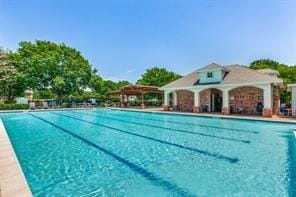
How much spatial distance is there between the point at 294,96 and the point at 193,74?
1071 cm

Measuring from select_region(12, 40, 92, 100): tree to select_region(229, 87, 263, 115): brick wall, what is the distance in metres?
22.9

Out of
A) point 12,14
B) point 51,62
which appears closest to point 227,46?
point 12,14

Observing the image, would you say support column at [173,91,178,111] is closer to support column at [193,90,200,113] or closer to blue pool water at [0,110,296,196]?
support column at [193,90,200,113]

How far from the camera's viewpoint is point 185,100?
23.6 metres

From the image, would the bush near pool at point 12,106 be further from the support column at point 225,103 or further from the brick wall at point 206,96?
the support column at point 225,103

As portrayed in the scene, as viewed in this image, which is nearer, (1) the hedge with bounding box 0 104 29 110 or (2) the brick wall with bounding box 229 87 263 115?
(2) the brick wall with bounding box 229 87 263 115

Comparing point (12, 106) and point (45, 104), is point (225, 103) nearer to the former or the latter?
point (45, 104)

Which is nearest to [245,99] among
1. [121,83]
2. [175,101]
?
[175,101]

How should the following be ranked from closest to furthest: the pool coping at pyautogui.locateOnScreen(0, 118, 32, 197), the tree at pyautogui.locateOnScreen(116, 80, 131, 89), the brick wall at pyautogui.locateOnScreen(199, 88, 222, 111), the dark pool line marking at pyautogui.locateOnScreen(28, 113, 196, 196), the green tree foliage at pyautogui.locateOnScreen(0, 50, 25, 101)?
the pool coping at pyautogui.locateOnScreen(0, 118, 32, 197)
the dark pool line marking at pyautogui.locateOnScreen(28, 113, 196, 196)
the brick wall at pyautogui.locateOnScreen(199, 88, 222, 111)
the green tree foliage at pyautogui.locateOnScreen(0, 50, 25, 101)
the tree at pyautogui.locateOnScreen(116, 80, 131, 89)

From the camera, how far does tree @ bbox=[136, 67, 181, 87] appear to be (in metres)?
38.8

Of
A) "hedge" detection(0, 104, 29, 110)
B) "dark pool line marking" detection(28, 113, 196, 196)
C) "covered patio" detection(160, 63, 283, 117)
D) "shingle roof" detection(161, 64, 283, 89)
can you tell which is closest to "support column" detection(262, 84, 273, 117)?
"covered patio" detection(160, 63, 283, 117)

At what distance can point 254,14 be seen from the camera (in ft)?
46.3

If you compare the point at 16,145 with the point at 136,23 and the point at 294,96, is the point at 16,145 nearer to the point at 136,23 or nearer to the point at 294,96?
the point at 136,23

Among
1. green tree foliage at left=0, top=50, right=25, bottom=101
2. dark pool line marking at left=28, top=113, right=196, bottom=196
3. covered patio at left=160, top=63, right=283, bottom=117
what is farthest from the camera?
green tree foliage at left=0, top=50, right=25, bottom=101
